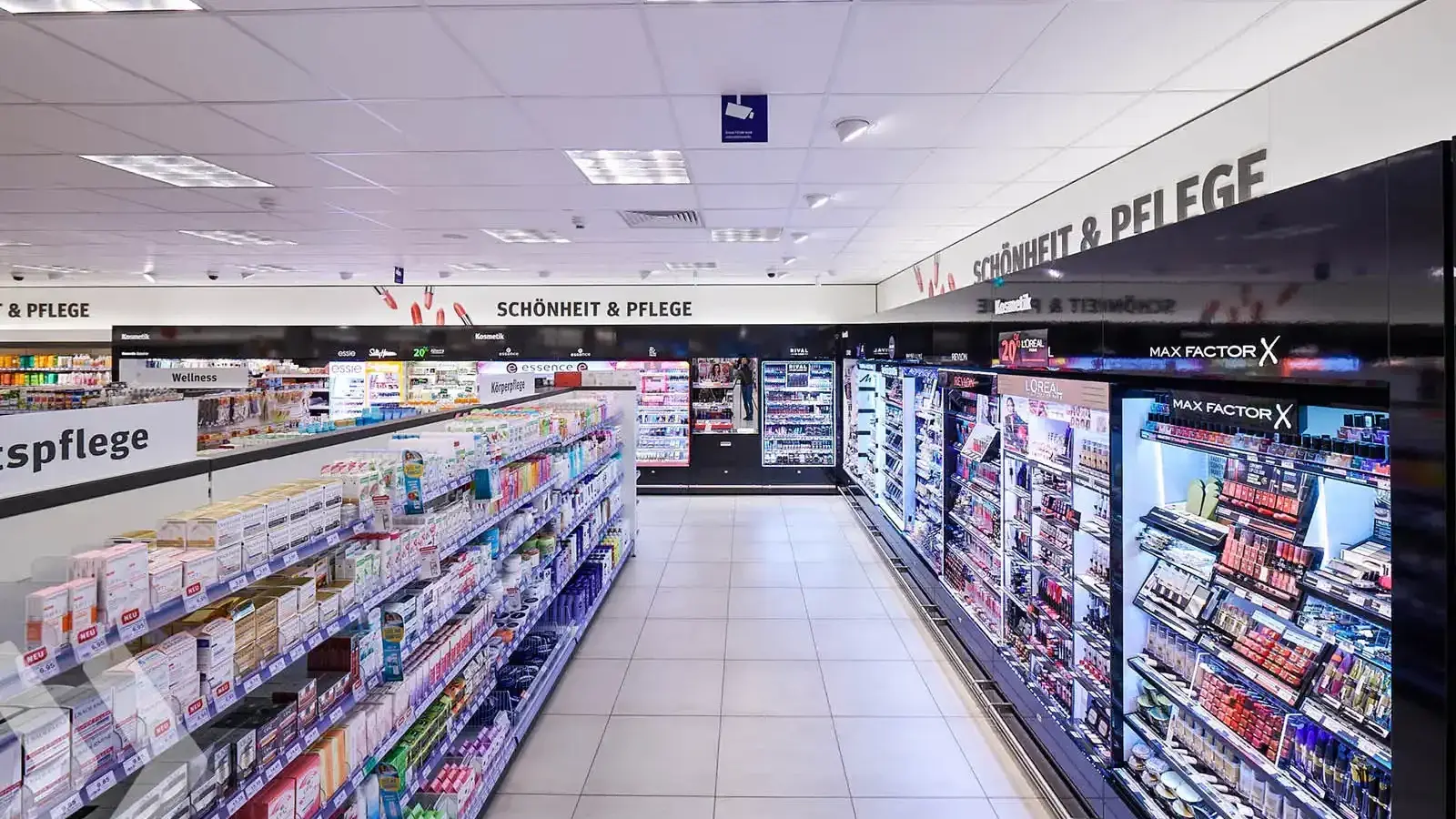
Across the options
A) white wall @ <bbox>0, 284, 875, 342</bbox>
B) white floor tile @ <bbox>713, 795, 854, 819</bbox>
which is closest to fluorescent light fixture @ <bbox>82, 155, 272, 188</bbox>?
white floor tile @ <bbox>713, 795, 854, 819</bbox>

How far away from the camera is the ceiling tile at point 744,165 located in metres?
4.33

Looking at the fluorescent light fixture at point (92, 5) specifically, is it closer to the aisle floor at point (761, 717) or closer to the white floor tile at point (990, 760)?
the aisle floor at point (761, 717)

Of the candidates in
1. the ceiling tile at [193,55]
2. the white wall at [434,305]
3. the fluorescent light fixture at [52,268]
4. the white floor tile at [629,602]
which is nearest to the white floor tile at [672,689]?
the white floor tile at [629,602]

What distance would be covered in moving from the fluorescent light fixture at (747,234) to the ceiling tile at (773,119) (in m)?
2.63

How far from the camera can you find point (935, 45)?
2895 millimetres

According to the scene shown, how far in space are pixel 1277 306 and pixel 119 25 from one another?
3.95 metres

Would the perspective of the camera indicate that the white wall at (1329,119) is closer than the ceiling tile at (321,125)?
Yes

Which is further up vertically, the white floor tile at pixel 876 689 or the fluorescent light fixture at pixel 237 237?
the fluorescent light fixture at pixel 237 237

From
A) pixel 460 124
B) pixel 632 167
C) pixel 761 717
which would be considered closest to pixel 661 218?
pixel 632 167

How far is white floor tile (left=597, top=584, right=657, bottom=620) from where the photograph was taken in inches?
252

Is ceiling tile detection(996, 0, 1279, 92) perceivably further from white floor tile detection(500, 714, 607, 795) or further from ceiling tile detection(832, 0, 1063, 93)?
white floor tile detection(500, 714, 607, 795)

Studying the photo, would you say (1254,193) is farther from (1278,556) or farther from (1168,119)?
(1278,556)

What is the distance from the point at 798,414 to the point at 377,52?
938 centimetres

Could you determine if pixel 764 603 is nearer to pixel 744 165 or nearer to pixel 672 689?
pixel 672 689
